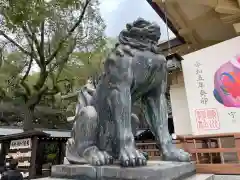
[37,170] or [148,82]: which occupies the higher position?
[148,82]

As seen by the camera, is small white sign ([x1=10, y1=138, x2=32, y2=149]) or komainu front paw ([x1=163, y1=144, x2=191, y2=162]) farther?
small white sign ([x1=10, y1=138, x2=32, y2=149])

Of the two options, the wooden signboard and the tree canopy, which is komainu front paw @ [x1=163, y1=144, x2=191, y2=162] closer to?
the wooden signboard

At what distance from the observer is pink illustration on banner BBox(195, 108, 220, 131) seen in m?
5.52

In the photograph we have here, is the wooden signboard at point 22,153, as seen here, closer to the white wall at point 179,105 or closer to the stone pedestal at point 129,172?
the white wall at point 179,105

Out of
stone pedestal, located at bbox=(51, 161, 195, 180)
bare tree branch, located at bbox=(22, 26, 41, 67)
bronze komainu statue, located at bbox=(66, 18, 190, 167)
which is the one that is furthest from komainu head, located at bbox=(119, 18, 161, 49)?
bare tree branch, located at bbox=(22, 26, 41, 67)

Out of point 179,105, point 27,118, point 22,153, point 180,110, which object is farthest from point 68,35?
point 180,110

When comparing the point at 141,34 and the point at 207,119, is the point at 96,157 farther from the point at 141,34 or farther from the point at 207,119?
the point at 207,119

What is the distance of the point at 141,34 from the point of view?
202 centimetres

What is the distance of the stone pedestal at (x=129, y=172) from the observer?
57.8 inches

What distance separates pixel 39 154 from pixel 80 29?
22.0ft

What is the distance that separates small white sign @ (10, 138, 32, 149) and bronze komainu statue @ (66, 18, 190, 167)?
6656mm

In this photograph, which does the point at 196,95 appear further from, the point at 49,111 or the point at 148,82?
the point at 49,111

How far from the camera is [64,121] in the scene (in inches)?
685

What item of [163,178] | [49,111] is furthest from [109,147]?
[49,111]
